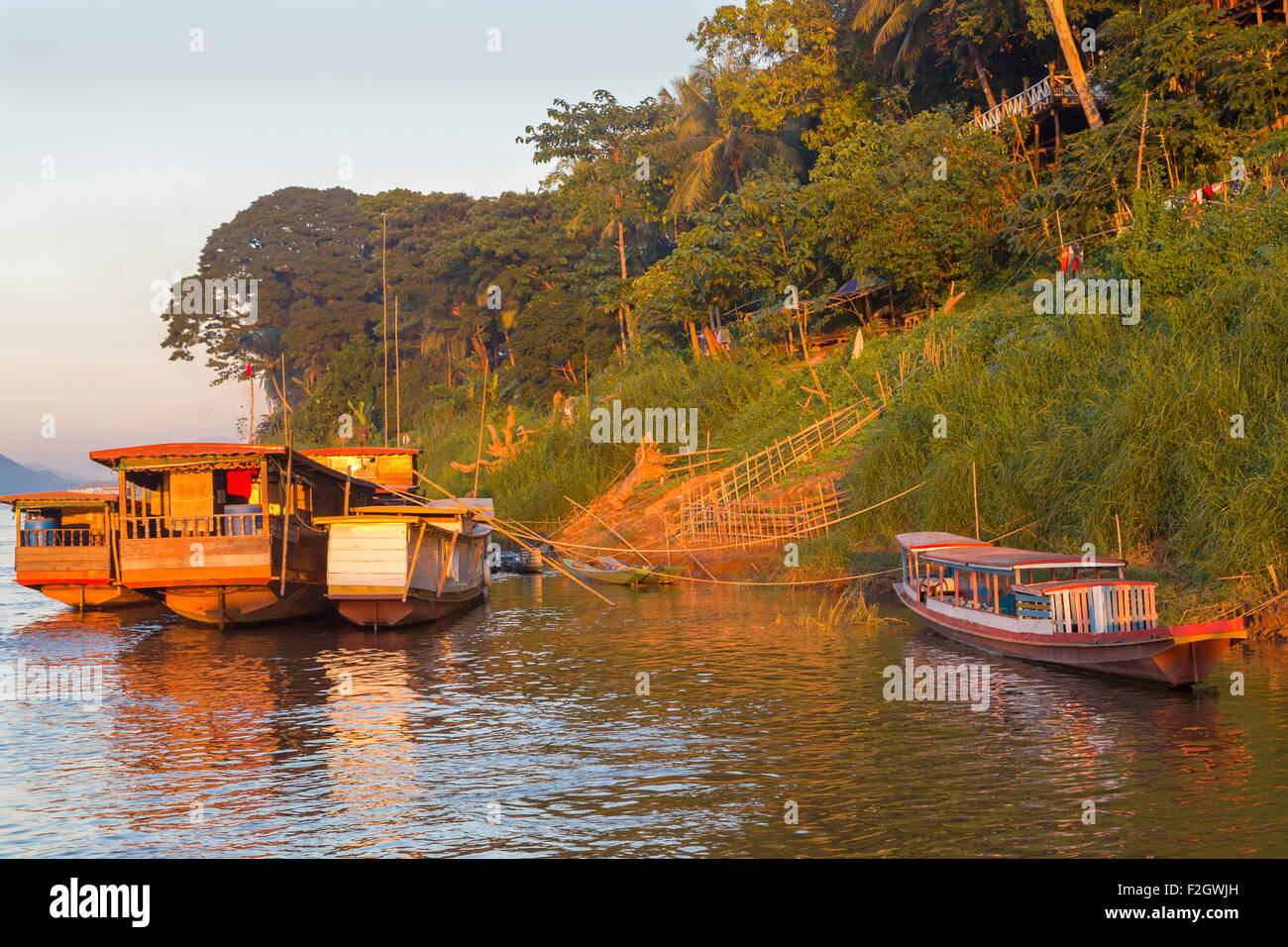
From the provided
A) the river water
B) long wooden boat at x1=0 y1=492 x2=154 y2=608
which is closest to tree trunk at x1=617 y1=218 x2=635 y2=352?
long wooden boat at x1=0 y1=492 x2=154 y2=608

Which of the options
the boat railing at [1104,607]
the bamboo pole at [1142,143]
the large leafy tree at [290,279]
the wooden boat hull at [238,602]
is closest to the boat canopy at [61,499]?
the wooden boat hull at [238,602]

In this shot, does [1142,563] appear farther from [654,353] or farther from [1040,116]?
[654,353]

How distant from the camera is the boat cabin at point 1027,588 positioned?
46.9ft

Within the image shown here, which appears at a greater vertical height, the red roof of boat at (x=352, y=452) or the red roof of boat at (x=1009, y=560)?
the red roof of boat at (x=352, y=452)

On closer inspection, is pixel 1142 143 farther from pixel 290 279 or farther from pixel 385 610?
pixel 290 279

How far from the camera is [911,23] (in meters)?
39.8

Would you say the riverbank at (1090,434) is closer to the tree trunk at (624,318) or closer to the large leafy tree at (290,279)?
the tree trunk at (624,318)

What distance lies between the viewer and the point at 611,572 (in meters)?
28.3

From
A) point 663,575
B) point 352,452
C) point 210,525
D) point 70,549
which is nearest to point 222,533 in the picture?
point 210,525

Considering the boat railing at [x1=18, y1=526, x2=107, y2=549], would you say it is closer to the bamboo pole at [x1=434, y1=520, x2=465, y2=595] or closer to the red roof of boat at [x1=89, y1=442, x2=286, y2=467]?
the red roof of boat at [x1=89, y1=442, x2=286, y2=467]

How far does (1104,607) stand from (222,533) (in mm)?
15857

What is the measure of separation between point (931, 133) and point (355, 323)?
41892 mm

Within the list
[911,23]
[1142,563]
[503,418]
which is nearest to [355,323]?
[503,418]

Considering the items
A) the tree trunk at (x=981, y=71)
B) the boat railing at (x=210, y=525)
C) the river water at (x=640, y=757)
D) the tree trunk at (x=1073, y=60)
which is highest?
the tree trunk at (x=981, y=71)
